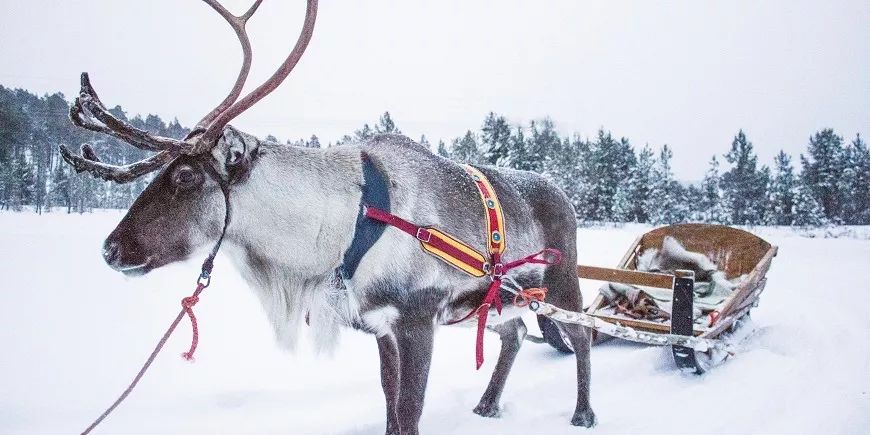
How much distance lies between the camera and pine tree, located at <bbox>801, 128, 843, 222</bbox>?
155 ft

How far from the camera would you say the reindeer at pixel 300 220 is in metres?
2.26

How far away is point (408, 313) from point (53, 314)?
415cm

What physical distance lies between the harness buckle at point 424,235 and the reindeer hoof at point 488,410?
171 cm

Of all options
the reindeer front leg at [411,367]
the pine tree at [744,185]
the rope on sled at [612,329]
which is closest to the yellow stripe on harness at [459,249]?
the reindeer front leg at [411,367]

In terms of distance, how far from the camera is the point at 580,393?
3.49 meters

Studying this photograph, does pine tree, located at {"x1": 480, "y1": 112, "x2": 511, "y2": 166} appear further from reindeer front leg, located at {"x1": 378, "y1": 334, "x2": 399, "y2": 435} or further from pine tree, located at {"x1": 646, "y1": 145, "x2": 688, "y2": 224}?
reindeer front leg, located at {"x1": 378, "y1": 334, "x2": 399, "y2": 435}

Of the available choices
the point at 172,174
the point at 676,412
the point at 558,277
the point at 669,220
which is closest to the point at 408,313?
the point at 172,174

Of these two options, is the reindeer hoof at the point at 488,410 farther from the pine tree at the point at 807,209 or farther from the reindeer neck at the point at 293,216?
the pine tree at the point at 807,209

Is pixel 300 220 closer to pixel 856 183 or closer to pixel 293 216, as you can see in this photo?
pixel 293 216

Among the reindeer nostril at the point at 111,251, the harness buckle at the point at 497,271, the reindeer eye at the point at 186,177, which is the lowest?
the harness buckle at the point at 497,271

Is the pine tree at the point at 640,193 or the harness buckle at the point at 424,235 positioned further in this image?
the pine tree at the point at 640,193

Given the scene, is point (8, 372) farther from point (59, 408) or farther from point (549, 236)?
point (549, 236)

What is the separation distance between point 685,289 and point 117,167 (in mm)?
3840

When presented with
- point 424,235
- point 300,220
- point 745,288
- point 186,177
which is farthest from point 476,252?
point 745,288
